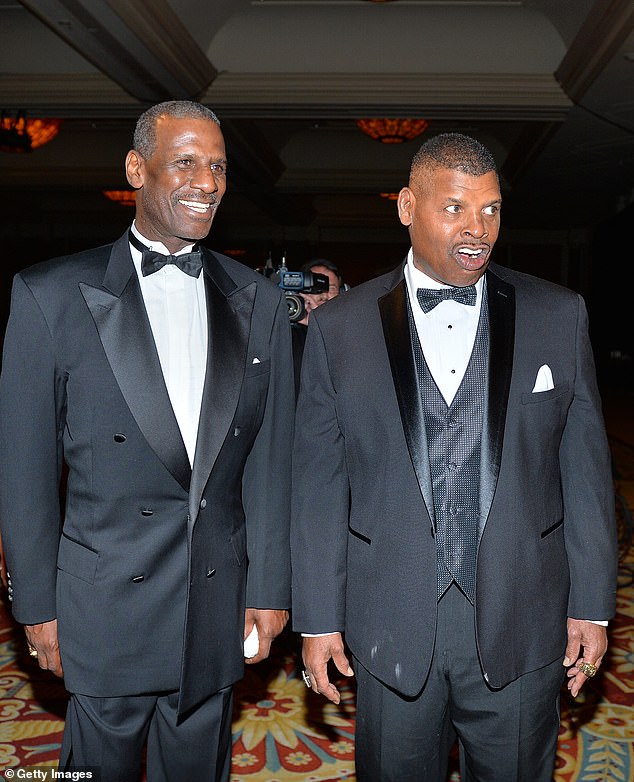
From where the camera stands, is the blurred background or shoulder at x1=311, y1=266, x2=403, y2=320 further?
the blurred background

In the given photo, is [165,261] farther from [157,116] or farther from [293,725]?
[293,725]

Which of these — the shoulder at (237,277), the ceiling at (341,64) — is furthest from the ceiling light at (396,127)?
the shoulder at (237,277)

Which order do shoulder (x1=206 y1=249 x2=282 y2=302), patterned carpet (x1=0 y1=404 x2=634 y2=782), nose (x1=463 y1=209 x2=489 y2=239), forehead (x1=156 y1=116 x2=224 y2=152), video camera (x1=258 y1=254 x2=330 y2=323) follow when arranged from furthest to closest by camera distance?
video camera (x1=258 y1=254 x2=330 y2=323), patterned carpet (x1=0 y1=404 x2=634 y2=782), shoulder (x1=206 y1=249 x2=282 y2=302), forehead (x1=156 y1=116 x2=224 y2=152), nose (x1=463 y1=209 x2=489 y2=239)

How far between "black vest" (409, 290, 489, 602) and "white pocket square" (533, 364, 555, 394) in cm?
11

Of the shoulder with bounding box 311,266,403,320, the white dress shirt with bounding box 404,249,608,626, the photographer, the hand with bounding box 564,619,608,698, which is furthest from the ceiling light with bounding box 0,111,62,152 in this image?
the hand with bounding box 564,619,608,698

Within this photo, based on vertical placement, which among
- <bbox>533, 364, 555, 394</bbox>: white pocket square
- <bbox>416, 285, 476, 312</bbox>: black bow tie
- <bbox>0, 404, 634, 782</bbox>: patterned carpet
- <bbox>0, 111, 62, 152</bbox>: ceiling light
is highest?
<bbox>0, 111, 62, 152</bbox>: ceiling light

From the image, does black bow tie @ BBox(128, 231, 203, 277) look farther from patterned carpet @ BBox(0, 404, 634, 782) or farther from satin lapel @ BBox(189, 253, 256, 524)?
A: patterned carpet @ BBox(0, 404, 634, 782)

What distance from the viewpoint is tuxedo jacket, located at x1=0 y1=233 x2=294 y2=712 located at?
5.71 feet

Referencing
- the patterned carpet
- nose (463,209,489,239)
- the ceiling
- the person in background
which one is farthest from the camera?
the ceiling

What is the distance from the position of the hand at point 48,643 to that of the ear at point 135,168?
952 mm

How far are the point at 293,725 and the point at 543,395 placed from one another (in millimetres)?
1904

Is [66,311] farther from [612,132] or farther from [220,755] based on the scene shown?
[612,132]

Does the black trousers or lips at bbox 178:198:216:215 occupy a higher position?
lips at bbox 178:198:216:215

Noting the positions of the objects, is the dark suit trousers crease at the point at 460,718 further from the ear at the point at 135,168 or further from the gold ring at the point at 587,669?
the ear at the point at 135,168
